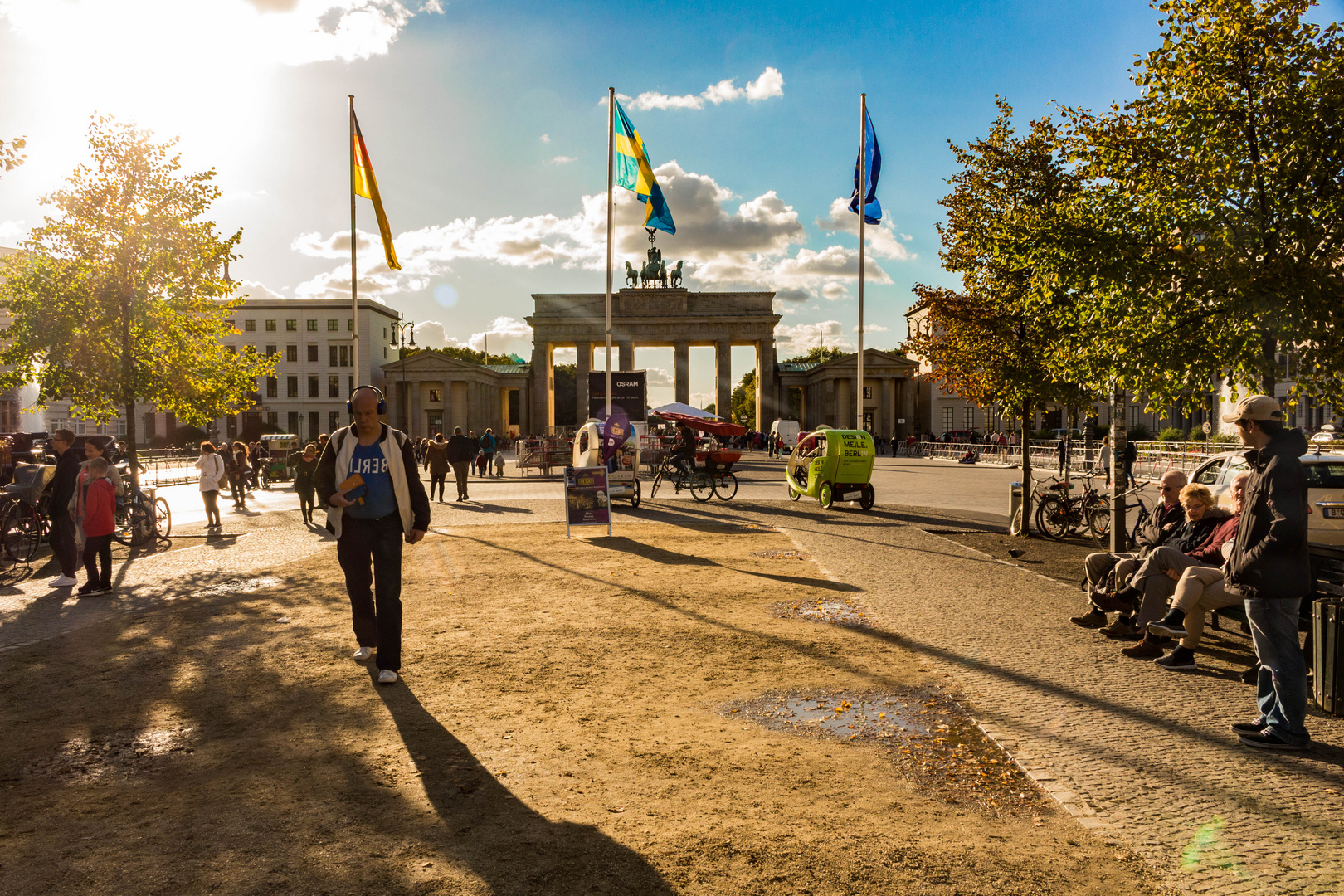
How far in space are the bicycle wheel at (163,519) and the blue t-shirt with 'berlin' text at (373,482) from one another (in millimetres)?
10898

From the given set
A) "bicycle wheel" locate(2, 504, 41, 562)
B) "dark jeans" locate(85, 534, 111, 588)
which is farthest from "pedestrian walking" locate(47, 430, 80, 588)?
"bicycle wheel" locate(2, 504, 41, 562)

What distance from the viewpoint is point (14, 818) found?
3.93m

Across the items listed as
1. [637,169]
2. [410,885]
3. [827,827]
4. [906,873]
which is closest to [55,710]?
[410,885]

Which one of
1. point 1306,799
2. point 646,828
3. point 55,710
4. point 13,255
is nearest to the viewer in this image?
point 646,828

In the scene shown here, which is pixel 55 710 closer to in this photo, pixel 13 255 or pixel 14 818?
pixel 14 818

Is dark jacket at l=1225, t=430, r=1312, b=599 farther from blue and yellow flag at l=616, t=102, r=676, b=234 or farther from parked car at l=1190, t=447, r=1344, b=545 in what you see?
blue and yellow flag at l=616, t=102, r=676, b=234

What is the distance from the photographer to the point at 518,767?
451 centimetres

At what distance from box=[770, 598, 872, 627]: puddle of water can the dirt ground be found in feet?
0.20

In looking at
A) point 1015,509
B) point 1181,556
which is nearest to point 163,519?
point 1015,509

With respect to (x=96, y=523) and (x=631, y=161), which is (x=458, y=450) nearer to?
(x=631, y=161)

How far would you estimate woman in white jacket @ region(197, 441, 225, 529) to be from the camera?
55.7 ft

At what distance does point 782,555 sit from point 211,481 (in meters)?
11.8

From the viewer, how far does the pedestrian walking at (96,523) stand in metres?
10.1

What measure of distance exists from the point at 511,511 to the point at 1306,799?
55.9ft
